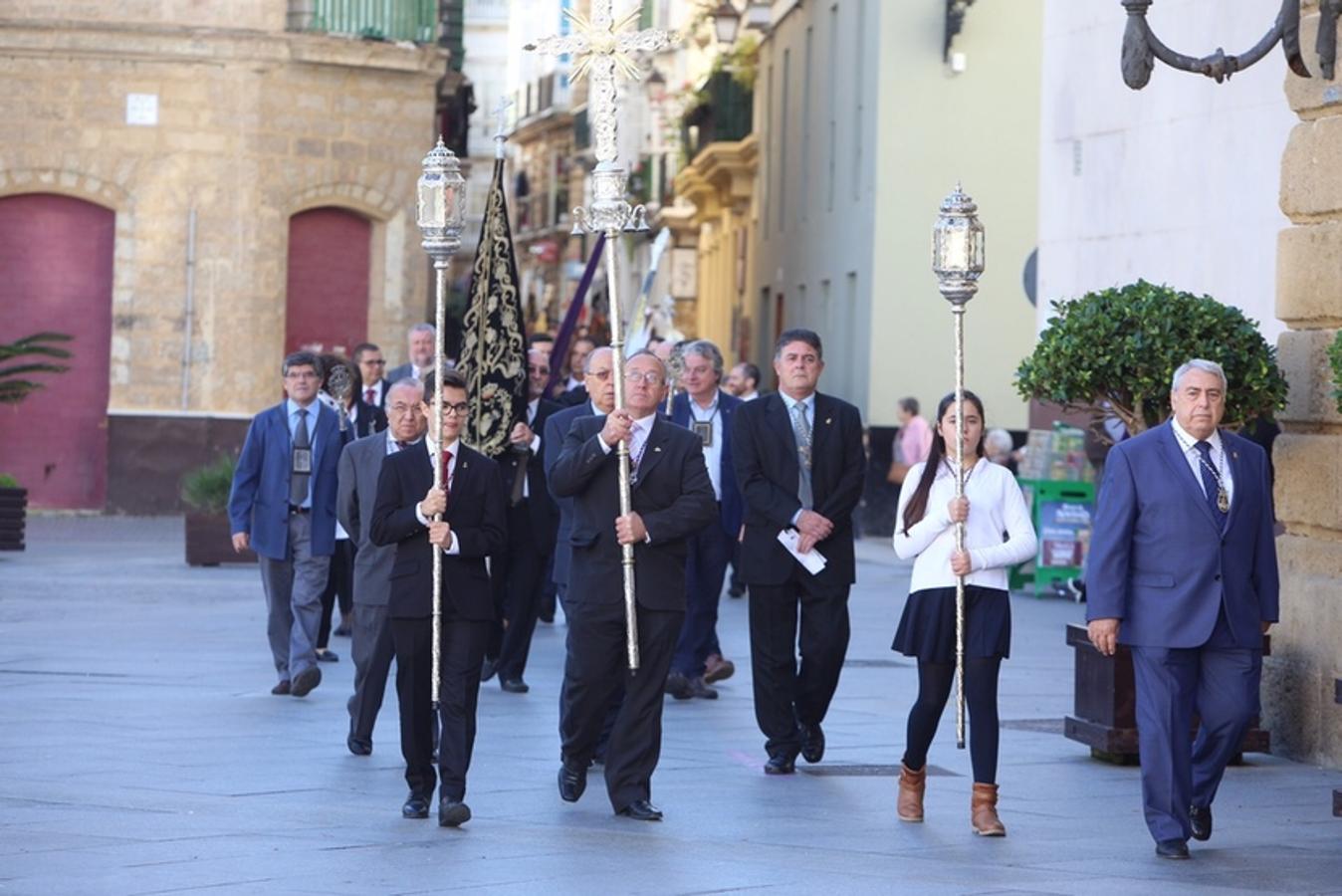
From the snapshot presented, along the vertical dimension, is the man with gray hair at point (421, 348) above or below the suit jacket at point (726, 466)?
above

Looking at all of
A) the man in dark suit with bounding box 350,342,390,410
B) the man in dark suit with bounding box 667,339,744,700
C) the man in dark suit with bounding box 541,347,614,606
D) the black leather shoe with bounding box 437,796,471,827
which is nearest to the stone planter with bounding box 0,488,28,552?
the man in dark suit with bounding box 350,342,390,410

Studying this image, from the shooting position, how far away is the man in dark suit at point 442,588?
10125mm

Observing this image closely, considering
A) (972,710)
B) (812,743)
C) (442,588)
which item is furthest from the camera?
(812,743)

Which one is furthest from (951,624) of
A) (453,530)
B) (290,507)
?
(290,507)

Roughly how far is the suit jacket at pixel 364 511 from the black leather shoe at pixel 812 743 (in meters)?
1.99

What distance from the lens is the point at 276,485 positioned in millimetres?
14492

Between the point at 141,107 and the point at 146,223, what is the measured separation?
1310 millimetres

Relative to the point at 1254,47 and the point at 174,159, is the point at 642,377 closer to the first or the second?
the point at 1254,47

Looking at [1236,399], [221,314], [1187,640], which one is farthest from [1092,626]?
[221,314]

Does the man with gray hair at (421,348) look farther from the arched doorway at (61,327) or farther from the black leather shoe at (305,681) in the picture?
the arched doorway at (61,327)

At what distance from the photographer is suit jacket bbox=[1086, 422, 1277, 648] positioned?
974cm

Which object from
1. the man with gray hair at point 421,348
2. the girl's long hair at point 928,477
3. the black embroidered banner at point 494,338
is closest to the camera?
the girl's long hair at point 928,477

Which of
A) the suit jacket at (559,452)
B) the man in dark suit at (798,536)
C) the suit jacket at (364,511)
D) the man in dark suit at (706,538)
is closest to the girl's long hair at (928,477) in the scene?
the man in dark suit at (798,536)

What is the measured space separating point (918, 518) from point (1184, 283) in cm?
788
